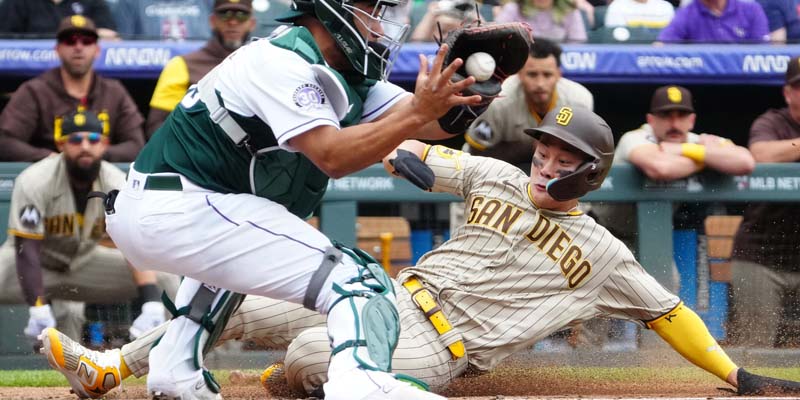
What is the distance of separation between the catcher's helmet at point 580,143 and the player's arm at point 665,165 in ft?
5.06

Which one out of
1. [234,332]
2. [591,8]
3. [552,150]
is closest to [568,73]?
[591,8]

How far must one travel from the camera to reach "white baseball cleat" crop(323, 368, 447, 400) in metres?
3.03

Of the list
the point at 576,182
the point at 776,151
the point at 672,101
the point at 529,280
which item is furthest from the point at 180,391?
the point at 776,151

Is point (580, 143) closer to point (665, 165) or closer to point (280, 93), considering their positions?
point (280, 93)

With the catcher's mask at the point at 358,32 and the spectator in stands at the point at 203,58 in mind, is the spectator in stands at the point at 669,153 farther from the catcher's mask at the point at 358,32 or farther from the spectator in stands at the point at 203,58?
the catcher's mask at the point at 358,32

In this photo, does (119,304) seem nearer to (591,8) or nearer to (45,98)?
(45,98)

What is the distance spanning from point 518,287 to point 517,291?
2 cm

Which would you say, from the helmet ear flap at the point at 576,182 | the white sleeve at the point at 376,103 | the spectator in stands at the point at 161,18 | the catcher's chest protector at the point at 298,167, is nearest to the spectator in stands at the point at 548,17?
the spectator in stands at the point at 161,18

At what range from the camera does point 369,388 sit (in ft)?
9.95

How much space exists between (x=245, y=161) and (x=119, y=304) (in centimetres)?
244

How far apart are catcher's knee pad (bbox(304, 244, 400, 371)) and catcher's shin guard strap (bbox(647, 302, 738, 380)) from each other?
1.34 metres

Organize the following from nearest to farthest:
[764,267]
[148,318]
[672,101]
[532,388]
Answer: [532,388]
[764,267]
[148,318]
[672,101]

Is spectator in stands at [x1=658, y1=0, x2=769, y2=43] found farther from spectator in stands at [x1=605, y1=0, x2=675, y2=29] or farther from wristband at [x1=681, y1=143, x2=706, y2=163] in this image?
wristband at [x1=681, y1=143, x2=706, y2=163]

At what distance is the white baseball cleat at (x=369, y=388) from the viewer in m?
3.03
